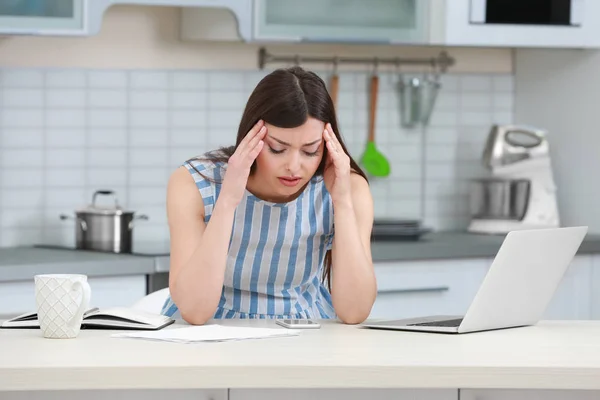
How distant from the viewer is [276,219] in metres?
2.41

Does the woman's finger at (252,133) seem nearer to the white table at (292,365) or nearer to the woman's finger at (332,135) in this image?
the woman's finger at (332,135)

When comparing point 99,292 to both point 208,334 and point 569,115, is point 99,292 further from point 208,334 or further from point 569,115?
point 569,115

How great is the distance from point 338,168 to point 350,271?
215 mm

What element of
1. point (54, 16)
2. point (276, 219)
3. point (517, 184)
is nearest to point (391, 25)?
point (517, 184)

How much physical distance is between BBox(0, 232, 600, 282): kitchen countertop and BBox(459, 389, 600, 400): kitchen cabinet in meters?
1.58

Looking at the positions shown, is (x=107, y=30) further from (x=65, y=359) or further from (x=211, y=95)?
(x=65, y=359)

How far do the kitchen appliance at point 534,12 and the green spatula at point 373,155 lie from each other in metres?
0.51

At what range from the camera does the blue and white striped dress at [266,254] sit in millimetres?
2395

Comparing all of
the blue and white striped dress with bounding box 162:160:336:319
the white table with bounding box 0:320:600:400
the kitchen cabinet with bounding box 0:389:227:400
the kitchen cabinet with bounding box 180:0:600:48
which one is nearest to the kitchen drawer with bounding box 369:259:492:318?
the kitchen cabinet with bounding box 180:0:600:48

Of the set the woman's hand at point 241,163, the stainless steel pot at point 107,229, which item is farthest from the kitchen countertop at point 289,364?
the stainless steel pot at point 107,229

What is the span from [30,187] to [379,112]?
131 cm

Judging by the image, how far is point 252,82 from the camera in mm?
3926

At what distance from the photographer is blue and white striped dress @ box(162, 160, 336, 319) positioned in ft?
7.86

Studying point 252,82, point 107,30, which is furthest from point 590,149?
point 107,30
